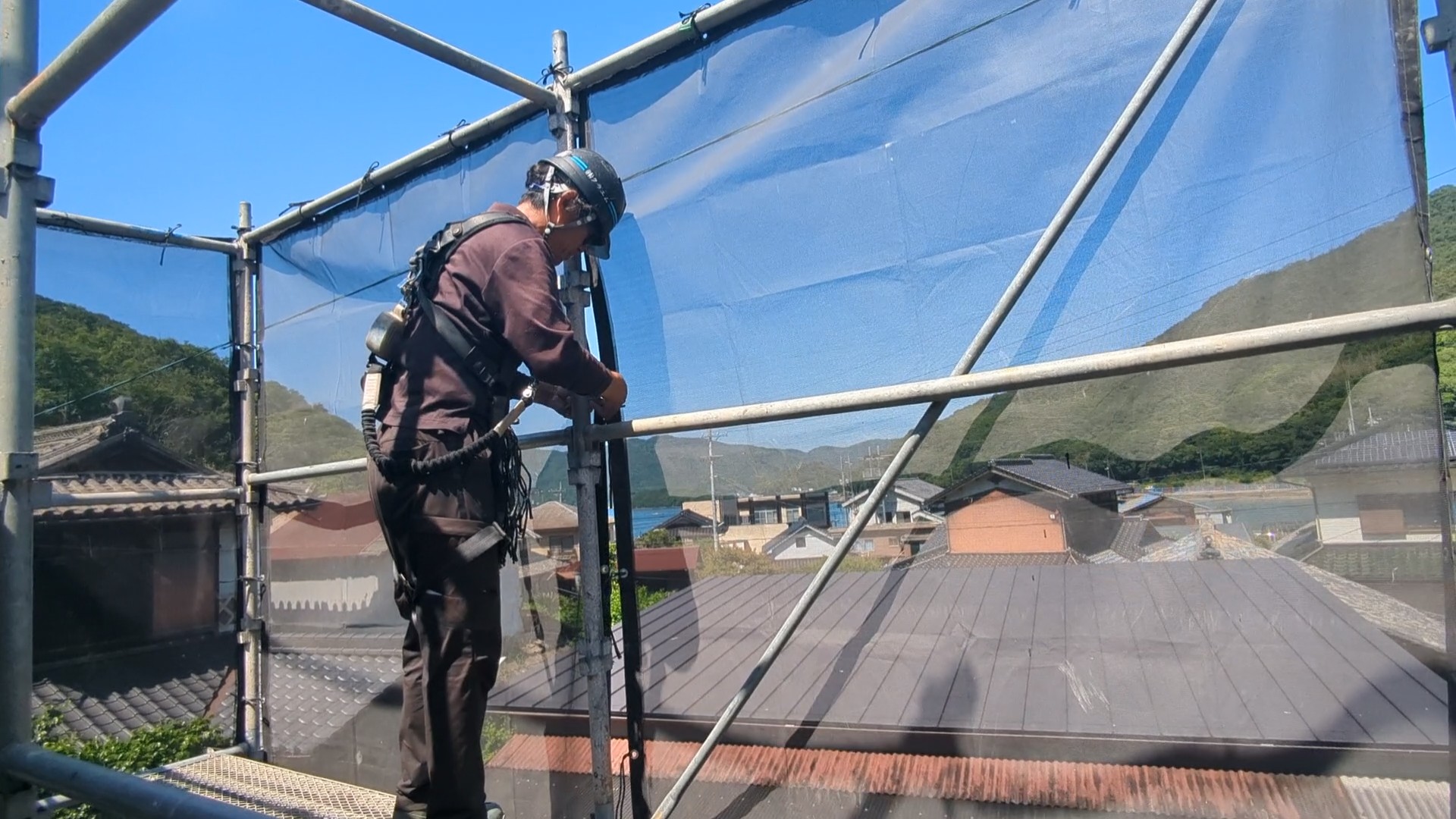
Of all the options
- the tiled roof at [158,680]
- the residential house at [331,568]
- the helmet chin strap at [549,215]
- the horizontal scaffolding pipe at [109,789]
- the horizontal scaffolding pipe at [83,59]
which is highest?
the horizontal scaffolding pipe at [83,59]

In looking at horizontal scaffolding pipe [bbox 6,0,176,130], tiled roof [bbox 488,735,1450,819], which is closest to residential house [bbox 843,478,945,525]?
tiled roof [bbox 488,735,1450,819]

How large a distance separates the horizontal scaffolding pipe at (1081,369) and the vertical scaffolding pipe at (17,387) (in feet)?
4.98

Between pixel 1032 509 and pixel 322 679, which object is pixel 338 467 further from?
pixel 1032 509

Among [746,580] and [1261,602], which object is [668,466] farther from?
[1261,602]

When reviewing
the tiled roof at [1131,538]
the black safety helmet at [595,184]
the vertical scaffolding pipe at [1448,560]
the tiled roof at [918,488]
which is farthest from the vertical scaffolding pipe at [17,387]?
the vertical scaffolding pipe at [1448,560]

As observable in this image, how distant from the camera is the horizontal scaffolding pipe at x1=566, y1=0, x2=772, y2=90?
246cm

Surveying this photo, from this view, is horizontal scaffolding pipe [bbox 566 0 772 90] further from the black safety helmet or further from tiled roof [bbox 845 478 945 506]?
tiled roof [bbox 845 478 945 506]

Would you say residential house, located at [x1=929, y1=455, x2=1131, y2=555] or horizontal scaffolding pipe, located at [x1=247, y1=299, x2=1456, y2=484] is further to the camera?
residential house, located at [x1=929, y1=455, x2=1131, y2=555]

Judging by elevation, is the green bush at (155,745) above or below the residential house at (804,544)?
below

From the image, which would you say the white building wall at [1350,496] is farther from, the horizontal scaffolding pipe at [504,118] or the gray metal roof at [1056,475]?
the horizontal scaffolding pipe at [504,118]

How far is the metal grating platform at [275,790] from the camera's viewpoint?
10.6 feet

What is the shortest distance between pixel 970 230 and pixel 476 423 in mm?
1361

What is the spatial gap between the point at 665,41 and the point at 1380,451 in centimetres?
217

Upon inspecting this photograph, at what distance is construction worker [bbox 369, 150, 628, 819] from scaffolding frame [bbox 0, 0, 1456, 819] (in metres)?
0.41
